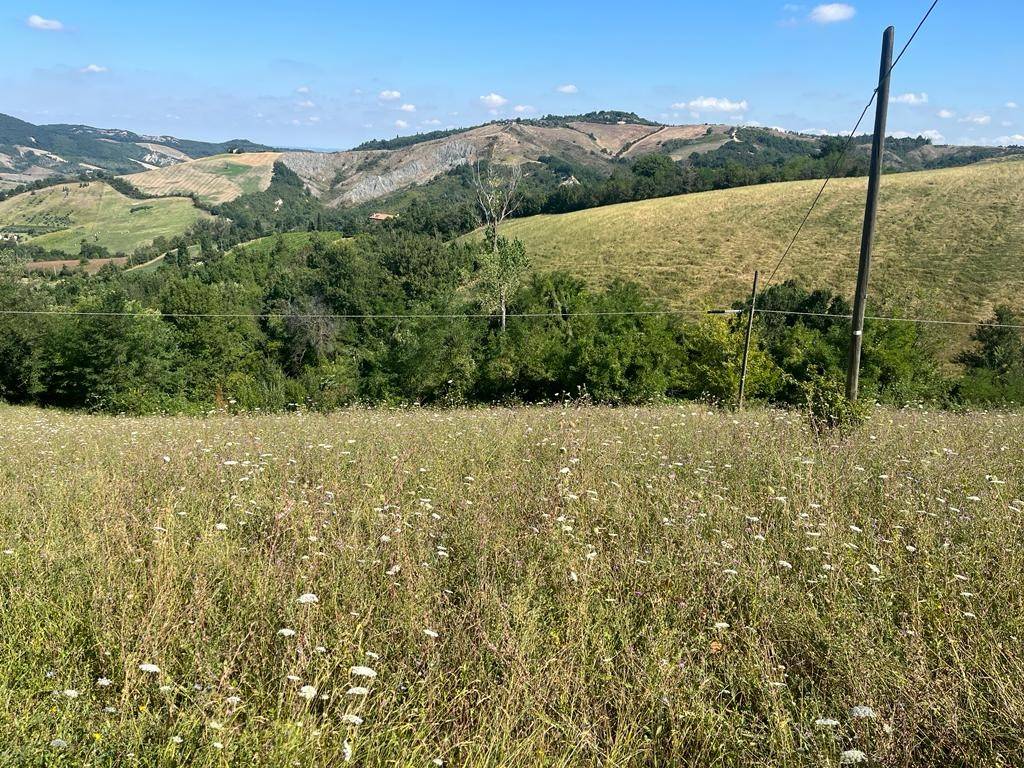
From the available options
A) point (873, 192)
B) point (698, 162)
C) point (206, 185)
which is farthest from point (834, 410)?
point (206, 185)

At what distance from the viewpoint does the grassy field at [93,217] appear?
12512 centimetres

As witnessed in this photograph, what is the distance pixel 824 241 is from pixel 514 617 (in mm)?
61934

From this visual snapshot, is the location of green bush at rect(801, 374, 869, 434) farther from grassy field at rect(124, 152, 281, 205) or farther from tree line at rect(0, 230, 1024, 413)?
grassy field at rect(124, 152, 281, 205)

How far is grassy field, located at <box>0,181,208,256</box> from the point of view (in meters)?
125

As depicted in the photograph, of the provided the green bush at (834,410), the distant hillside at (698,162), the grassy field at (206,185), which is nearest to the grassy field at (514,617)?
the green bush at (834,410)

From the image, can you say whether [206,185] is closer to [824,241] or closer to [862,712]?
[824,241]

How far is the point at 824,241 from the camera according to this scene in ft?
183

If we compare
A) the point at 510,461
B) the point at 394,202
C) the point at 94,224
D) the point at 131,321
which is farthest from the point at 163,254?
the point at 510,461

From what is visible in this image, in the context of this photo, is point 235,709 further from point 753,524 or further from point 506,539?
point 753,524

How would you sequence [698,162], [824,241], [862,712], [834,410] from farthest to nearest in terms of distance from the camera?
1. [698,162]
2. [824,241]
3. [834,410]
4. [862,712]

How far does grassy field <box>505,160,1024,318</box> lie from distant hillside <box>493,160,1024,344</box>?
0.12m

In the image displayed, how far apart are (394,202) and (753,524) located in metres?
161

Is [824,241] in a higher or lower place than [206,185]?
lower

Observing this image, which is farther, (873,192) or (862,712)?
(873,192)
